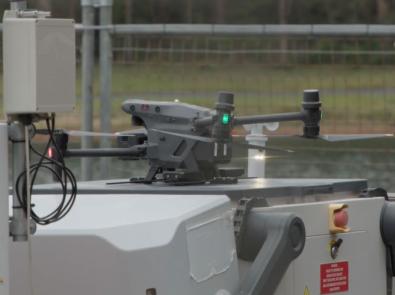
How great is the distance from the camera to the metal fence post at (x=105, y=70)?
7266 millimetres

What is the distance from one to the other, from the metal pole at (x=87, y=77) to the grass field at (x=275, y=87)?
169 millimetres

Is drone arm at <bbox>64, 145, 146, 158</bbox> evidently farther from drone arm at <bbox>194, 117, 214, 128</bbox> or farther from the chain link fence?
the chain link fence

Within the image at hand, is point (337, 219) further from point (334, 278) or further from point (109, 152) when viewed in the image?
point (109, 152)

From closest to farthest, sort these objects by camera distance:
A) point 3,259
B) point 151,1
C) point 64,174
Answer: point 3,259 → point 64,174 → point 151,1

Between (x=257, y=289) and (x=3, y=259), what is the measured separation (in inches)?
38.1

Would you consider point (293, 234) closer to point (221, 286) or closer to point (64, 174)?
point (221, 286)

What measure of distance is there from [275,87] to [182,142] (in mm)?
3208

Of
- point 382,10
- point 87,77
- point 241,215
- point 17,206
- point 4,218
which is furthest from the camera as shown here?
point 382,10

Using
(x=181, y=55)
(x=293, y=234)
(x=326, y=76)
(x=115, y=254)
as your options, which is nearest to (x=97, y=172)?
(x=181, y=55)

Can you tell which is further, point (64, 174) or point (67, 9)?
point (67, 9)

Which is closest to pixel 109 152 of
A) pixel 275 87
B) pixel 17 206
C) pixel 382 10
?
pixel 17 206

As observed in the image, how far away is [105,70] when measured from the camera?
7.42m

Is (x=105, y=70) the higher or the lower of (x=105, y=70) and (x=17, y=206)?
the higher

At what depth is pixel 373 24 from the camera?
7.67 meters
